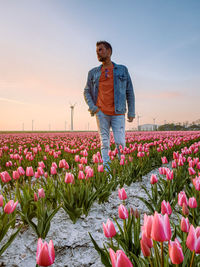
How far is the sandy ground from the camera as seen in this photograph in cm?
178

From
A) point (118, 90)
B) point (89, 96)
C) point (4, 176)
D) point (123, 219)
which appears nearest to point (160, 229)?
point (123, 219)

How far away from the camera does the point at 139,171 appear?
13.4ft

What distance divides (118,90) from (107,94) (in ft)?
0.91

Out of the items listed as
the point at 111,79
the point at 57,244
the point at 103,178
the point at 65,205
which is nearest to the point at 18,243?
the point at 57,244

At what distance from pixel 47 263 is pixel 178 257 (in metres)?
0.65

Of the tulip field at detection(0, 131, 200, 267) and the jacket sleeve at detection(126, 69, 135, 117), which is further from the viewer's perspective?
the jacket sleeve at detection(126, 69, 135, 117)

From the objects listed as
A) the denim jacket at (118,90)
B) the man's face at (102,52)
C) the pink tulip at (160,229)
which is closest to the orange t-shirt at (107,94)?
the denim jacket at (118,90)

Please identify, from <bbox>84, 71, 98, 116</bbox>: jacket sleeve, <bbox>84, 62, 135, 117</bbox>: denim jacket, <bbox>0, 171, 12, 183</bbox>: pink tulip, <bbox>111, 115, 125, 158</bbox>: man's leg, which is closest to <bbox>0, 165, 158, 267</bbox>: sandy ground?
<bbox>0, 171, 12, 183</bbox>: pink tulip

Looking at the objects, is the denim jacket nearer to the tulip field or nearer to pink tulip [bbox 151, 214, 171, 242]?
the tulip field

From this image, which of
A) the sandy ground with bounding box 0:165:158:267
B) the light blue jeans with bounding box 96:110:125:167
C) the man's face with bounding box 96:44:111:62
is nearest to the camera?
the sandy ground with bounding box 0:165:158:267

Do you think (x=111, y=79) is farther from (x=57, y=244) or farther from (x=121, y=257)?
(x=121, y=257)

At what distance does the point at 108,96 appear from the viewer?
4.77 m

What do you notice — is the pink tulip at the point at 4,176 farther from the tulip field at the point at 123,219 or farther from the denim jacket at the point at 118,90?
the denim jacket at the point at 118,90

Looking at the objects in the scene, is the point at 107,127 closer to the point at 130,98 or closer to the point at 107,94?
the point at 107,94
